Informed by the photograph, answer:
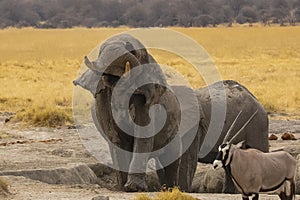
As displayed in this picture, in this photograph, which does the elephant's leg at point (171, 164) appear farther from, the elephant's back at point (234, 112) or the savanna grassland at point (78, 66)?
the savanna grassland at point (78, 66)

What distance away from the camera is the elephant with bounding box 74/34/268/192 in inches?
382

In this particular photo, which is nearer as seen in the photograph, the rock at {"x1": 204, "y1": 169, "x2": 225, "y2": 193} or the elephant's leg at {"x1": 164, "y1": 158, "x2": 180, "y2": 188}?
the elephant's leg at {"x1": 164, "y1": 158, "x2": 180, "y2": 188}

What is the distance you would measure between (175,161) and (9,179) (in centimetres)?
223

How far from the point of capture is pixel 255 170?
8391 millimetres

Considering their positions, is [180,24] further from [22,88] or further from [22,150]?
[22,150]

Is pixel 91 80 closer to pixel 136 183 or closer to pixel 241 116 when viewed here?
pixel 136 183

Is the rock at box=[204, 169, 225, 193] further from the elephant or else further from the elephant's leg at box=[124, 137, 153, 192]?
the elephant's leg at box=[124, 137, 153, 192]

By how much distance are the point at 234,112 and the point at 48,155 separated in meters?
3.51

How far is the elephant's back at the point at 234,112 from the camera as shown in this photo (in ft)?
39.9

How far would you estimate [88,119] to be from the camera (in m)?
21.1

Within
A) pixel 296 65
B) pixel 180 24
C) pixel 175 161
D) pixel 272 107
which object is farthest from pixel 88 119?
pixel 180 24

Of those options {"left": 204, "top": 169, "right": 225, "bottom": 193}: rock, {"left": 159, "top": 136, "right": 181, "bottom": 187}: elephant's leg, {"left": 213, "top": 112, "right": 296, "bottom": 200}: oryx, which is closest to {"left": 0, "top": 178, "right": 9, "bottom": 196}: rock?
{"left": 159, "top": 136, "right": 181, "bottom": 187}: elephant's leg

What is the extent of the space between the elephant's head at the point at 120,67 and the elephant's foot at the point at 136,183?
→ 921 millimetres

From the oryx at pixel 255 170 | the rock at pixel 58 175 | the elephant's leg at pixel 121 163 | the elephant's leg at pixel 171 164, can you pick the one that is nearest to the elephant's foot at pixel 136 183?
the elephant's leg at pixel 121 163
